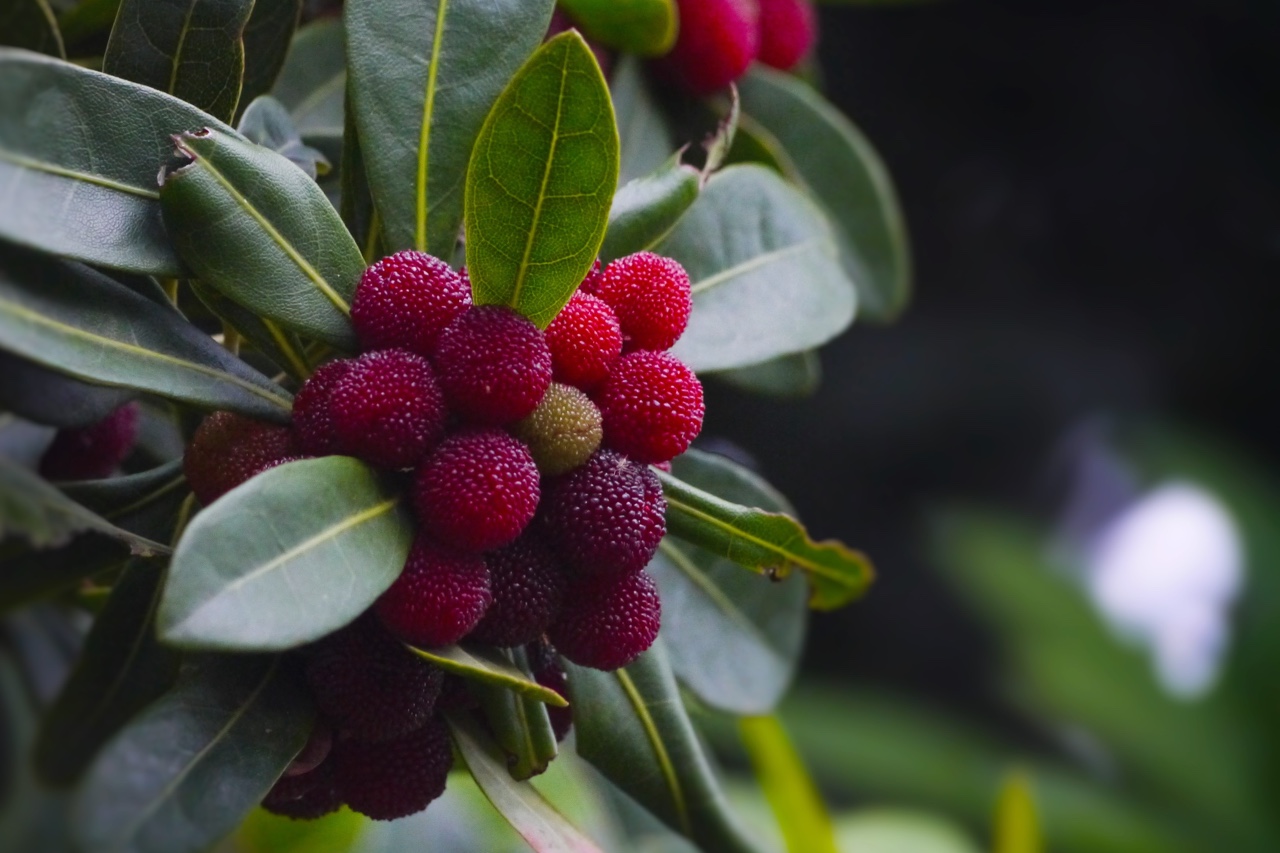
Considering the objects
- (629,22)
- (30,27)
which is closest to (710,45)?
(629,22)

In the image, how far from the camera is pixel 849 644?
262 cm

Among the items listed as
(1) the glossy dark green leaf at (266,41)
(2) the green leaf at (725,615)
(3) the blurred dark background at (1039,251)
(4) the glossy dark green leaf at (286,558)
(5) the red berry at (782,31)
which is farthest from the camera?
(3) the blurred dark background at (1039,251)

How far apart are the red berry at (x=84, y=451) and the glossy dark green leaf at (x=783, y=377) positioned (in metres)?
0.36

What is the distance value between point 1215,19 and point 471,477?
2145 mm

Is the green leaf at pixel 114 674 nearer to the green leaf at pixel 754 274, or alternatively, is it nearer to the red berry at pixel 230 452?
the red berry at pixel 230 452

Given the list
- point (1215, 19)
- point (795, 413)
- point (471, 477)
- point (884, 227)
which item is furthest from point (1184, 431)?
point (471, 477)

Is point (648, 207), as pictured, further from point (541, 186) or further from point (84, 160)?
point (84, 160)

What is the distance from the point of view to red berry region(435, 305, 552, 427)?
53cm

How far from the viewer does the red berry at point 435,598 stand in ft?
1.69

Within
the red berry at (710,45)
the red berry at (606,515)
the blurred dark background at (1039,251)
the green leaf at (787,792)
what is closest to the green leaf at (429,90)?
the red berry at (606,515)

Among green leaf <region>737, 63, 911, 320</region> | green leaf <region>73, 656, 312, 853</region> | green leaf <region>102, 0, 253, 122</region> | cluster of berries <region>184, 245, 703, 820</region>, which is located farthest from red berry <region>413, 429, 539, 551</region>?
green leaf <region>737, 63, 911, 320</region>

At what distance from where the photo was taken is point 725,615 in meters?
0.80

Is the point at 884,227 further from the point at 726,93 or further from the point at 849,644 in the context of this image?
the point at 849,644

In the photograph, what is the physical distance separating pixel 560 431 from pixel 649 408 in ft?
0.14
